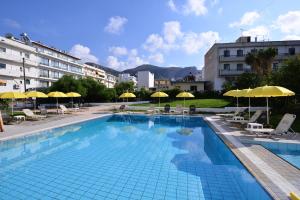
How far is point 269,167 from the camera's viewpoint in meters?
6.89

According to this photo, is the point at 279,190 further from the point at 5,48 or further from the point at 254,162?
the point at 5,48

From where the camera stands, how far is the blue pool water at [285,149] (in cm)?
852

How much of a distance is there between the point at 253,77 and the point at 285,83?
1046cm

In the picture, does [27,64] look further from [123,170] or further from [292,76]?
[292,76]

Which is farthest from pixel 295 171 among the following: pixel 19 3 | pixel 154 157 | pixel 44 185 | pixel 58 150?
pixel 19 3

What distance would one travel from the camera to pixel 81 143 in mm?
11977

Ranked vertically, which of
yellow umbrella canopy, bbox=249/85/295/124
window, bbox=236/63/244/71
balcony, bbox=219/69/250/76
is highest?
window, bbox=236/63/244/71

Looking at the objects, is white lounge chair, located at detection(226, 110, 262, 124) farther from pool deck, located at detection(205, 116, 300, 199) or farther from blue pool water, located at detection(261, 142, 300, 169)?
blue pool water, located at detection(261, 142, 300, 169)

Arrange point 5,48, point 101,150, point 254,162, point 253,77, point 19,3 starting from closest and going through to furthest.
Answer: point 254,162 → point 101,150 → point 19,3 → point 253,77 → point 5,48

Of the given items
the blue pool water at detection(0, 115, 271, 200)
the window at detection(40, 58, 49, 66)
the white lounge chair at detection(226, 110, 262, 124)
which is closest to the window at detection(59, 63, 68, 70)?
the window at detection(40, 58, 49, 66)

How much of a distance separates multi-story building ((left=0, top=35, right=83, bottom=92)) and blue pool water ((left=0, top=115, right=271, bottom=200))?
1073 inches

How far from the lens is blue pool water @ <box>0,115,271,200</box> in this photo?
601 cm

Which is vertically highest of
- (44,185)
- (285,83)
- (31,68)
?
(31,68)

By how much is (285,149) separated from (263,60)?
24497 millimetres
